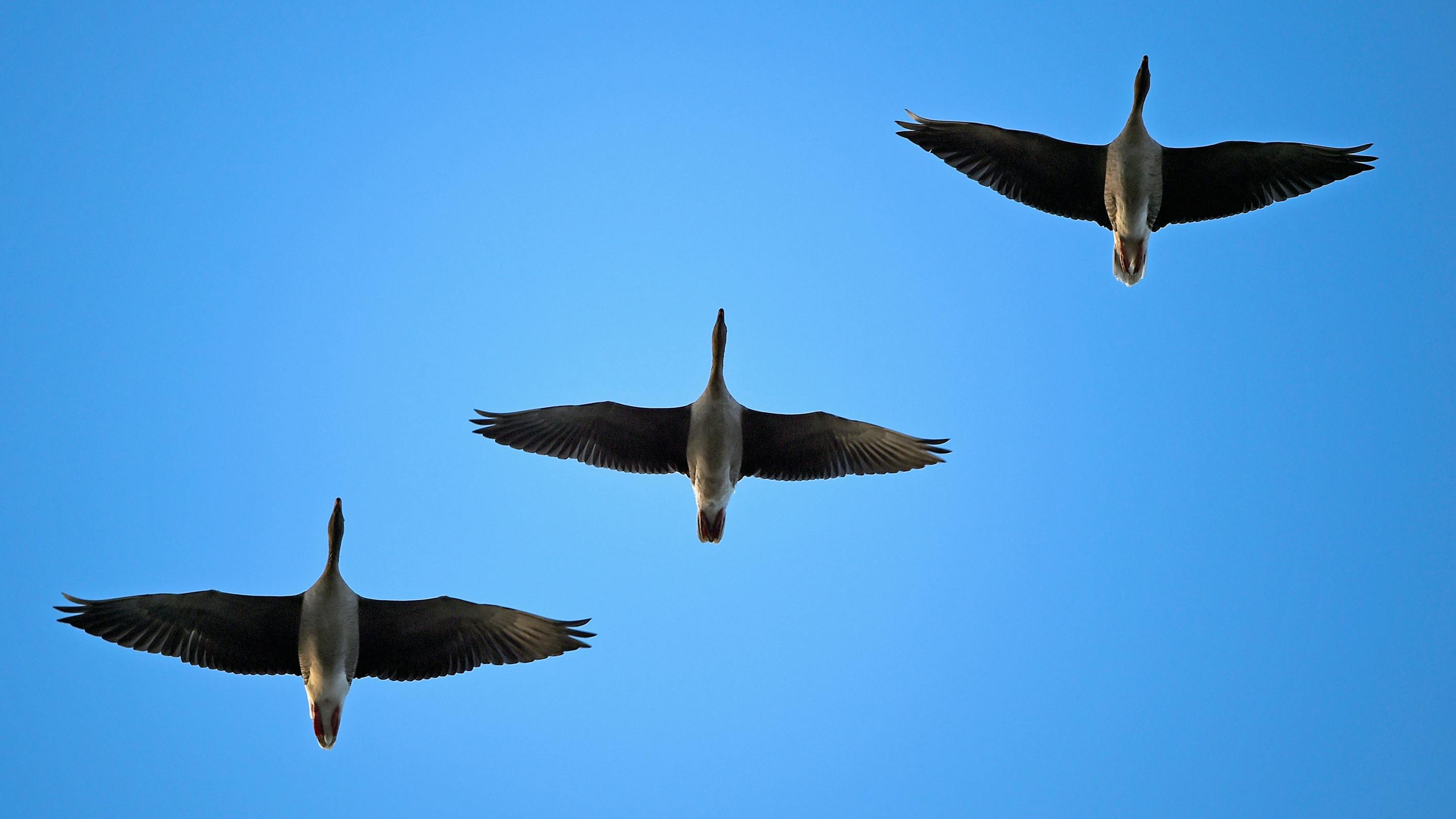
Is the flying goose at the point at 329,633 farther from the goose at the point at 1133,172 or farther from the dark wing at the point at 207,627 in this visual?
the goose at the point at 1133,172

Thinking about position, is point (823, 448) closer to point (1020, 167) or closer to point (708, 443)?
point (708, 443)

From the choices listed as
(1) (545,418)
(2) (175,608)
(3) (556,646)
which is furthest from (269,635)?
(1) (545,418)

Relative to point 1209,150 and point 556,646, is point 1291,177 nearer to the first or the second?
point 1209,150

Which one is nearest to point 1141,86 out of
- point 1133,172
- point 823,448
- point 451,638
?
point 1133,172

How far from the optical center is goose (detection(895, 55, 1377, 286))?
18438mm

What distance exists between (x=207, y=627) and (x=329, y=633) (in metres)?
1.53

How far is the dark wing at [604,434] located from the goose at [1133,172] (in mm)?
5494

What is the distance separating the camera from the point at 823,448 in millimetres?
19469

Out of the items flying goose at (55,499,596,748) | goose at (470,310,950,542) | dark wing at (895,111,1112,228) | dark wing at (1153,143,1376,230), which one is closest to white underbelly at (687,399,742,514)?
goose at (470,310,950,542)

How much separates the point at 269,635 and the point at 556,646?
361cm

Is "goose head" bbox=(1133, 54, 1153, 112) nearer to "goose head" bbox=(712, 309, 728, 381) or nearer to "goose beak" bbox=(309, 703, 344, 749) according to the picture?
"goose head" bbox=(712, 309, 728, 381)

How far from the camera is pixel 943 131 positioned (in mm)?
19172

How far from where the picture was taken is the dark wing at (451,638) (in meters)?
17.0

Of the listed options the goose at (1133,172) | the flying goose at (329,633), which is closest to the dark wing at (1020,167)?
the goose at (1133,172)
